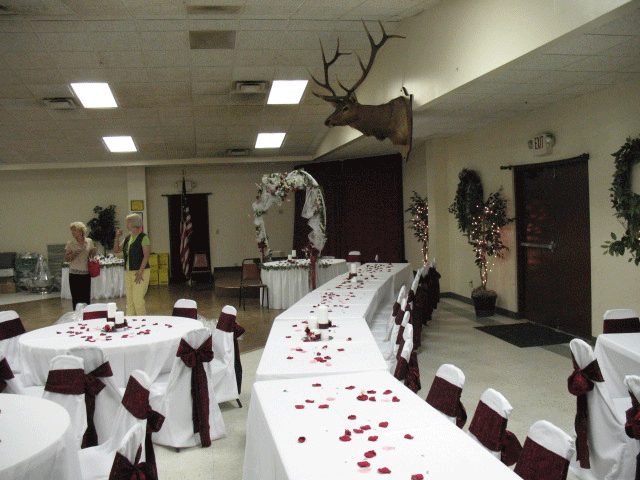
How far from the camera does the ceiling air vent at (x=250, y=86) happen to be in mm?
9352

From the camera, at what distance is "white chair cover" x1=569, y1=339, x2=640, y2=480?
311cm

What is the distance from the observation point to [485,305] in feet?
28.9

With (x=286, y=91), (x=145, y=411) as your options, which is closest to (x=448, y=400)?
(x=145, y=411)

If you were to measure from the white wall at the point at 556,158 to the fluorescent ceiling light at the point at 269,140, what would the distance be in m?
3.73

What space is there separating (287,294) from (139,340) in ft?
18.2

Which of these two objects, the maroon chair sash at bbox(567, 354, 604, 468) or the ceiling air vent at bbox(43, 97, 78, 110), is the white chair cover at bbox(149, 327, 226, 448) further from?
the ceiling air vent at bbox(43, 97, 78, 110)

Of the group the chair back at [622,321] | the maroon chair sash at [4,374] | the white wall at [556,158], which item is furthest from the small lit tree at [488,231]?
the maroon chair sash at [4,374]

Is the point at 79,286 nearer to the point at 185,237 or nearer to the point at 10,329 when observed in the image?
the point at 10,329

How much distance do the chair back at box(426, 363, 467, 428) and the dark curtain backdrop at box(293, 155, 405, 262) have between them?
10270 millimetres

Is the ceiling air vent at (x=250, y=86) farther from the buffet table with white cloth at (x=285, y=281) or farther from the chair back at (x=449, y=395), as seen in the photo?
the chair back at (x=449, y=395)

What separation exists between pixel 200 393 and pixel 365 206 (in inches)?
390

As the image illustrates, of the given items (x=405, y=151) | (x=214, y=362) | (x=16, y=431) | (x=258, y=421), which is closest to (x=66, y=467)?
(x=16, y=431)

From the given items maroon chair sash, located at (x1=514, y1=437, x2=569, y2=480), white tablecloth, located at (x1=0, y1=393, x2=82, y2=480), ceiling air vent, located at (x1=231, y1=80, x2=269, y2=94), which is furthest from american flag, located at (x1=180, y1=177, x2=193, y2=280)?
maroon chair sash, located at (x1=514, y1=437, x2=569, y2=480)

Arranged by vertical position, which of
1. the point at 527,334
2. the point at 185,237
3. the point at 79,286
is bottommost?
the point at 527,334
